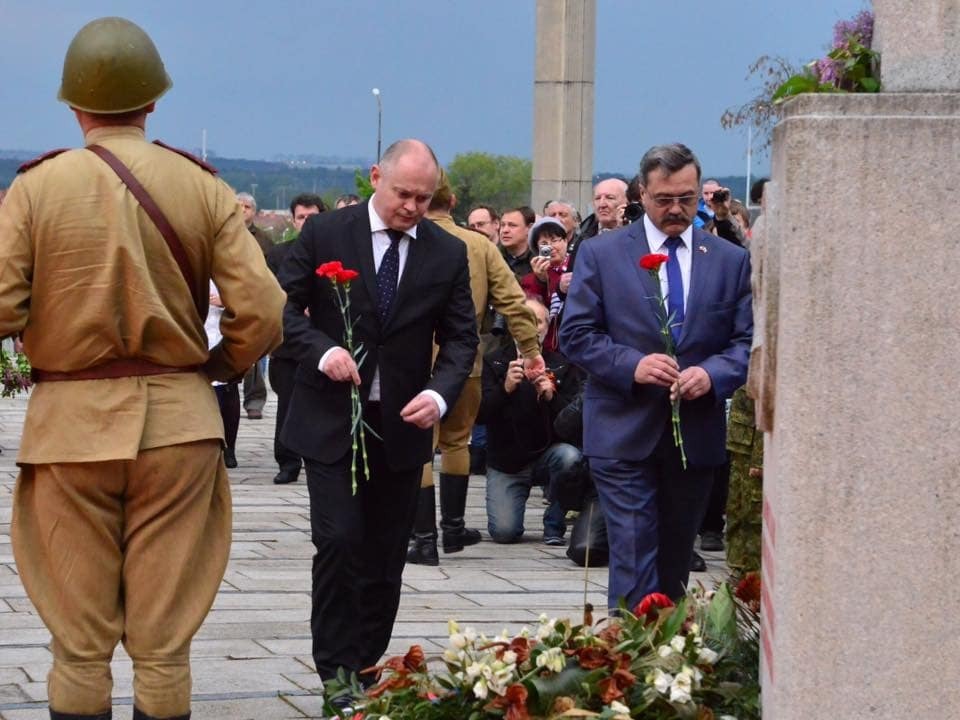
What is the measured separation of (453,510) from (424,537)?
1.99ft

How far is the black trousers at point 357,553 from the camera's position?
652 centimetres

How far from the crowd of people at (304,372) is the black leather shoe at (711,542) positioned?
93 cm

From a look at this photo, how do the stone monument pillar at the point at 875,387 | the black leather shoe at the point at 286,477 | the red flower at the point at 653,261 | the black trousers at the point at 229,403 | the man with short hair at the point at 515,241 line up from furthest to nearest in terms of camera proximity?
the black trousers at the point at 229,403 < the black leather shoe at the point at 286,477 < the man with short hair at the point at 515,241 < the red flower at the point at 653,261 < the stone monument pillar at the point at 875,387

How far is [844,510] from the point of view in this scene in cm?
391

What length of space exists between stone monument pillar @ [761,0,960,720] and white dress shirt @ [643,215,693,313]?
271 cm

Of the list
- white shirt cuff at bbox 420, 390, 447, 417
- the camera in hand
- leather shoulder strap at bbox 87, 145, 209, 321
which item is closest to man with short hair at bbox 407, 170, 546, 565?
the camera in hand

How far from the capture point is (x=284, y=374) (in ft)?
42.1

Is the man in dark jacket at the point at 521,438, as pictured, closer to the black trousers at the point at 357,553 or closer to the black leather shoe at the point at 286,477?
the black leather shoe at the point at 286,477

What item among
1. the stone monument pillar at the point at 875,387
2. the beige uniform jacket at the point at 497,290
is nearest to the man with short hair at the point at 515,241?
the beige uniform jacket at the point at 497,290

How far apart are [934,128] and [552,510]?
7.60 metres

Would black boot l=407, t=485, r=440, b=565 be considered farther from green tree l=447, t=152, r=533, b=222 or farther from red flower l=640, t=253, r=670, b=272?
green tree l=447, t=152, r=533, b=222

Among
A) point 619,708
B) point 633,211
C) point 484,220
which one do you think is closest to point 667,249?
point 619,708

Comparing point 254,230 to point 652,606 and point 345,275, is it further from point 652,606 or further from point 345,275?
point 652,606

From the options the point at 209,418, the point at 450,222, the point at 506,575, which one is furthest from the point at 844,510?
the point at 450,222
